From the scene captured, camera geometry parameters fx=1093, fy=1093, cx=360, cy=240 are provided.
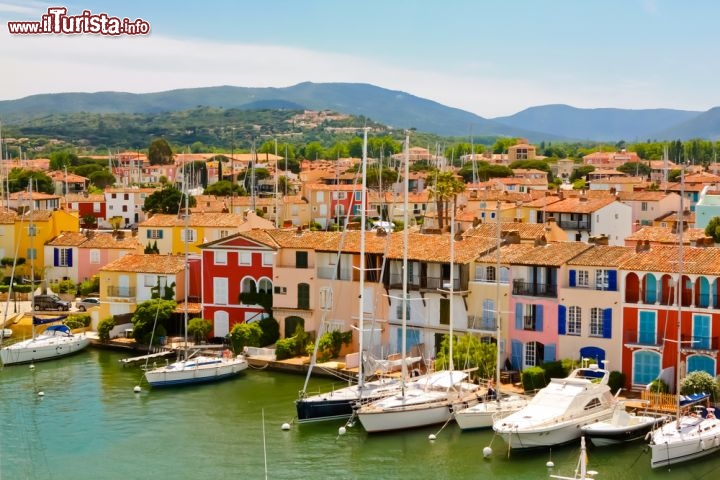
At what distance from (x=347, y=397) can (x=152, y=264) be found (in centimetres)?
2155

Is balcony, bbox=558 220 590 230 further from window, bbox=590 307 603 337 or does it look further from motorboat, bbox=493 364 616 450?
motorboat, bbox=493 364 616 450

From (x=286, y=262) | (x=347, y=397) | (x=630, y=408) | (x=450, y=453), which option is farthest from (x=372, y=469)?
(x=286, y=262)

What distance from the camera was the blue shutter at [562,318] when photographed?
147 feet

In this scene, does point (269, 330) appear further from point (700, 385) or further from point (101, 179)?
point (101, 179)

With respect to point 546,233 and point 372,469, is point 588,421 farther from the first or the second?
point 546,233

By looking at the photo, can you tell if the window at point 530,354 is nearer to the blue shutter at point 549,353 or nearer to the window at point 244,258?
the blue shutter at point 549,353

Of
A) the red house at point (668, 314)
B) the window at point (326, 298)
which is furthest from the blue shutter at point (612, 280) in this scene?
the window at point (326, 298)

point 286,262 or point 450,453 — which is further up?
point 286,262

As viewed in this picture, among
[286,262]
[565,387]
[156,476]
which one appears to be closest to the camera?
[156,476]

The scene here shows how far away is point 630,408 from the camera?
4000cm

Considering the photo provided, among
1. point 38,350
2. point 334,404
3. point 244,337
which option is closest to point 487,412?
point 334,404

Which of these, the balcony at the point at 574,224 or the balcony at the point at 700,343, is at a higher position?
the balcony at the point at 574,224

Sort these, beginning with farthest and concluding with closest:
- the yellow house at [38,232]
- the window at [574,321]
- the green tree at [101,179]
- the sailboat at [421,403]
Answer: the green tree at [101,179] < the yellow house at [38,232] < the window at [574,321] < the sailboat at [421,403]

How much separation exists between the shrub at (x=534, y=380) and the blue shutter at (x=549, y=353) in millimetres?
1994
